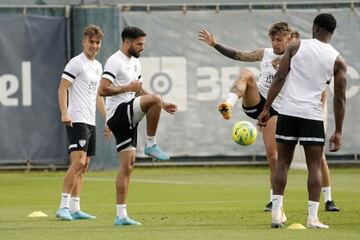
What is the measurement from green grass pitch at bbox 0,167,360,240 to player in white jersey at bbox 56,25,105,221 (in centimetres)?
49

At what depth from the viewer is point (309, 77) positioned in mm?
13070

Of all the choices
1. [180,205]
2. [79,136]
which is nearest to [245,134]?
[180,205]

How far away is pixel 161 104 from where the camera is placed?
44.8 feet

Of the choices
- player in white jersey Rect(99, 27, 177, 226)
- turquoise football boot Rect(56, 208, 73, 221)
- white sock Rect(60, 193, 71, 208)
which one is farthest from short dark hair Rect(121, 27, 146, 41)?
turquoise football boot Rect(56, 208, 73, 221)

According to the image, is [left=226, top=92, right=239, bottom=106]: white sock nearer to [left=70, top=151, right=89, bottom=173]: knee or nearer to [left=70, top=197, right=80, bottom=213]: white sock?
[left=70, top=151, right=89, bottom=173]: knee

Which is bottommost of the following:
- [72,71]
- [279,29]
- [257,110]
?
[257,110]

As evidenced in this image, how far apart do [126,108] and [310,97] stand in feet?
7.03

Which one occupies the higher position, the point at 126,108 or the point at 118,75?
the point at 118,75

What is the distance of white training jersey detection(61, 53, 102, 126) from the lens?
50.9 feet

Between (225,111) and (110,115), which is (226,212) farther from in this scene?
(110,115)

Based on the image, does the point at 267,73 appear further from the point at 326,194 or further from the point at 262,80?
the point at 326,194

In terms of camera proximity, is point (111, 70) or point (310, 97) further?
point (111, 70)

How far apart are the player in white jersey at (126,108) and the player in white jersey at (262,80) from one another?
65.2 inches

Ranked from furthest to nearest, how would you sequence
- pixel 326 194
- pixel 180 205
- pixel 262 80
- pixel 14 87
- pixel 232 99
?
pixel 14 87
pixel 180 205
pixel 262 80
pixel 326 194
pixel 232 99
